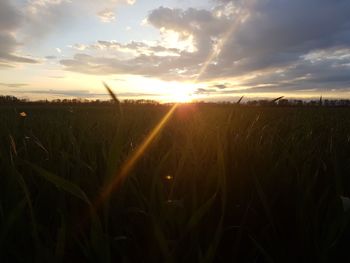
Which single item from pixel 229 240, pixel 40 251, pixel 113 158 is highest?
pixel 113 158

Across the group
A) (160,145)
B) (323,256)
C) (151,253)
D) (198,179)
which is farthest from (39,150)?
(323,256)

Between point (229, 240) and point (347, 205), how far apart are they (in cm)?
36

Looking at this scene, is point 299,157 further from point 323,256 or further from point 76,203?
point 76,203

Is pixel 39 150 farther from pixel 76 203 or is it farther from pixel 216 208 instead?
pixel 216 208

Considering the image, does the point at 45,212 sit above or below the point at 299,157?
below

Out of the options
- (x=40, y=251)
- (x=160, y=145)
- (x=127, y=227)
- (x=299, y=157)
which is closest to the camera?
(x=40, y=251)

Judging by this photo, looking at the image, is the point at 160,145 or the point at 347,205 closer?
the point at 347,205

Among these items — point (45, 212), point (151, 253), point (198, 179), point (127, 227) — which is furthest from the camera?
point (198, 179)

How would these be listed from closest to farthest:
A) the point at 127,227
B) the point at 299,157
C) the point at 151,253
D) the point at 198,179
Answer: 1. the point at 151,253
2. the point at 127,227
3. the point at 198,179
4. the point at 299,157

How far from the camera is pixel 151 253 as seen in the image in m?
0.86

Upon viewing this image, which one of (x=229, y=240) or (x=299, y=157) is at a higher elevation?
(x=299, y=157)

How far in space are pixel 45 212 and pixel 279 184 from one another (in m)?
0.81

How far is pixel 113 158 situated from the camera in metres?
0.79

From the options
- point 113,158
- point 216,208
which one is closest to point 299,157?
point 216,208
